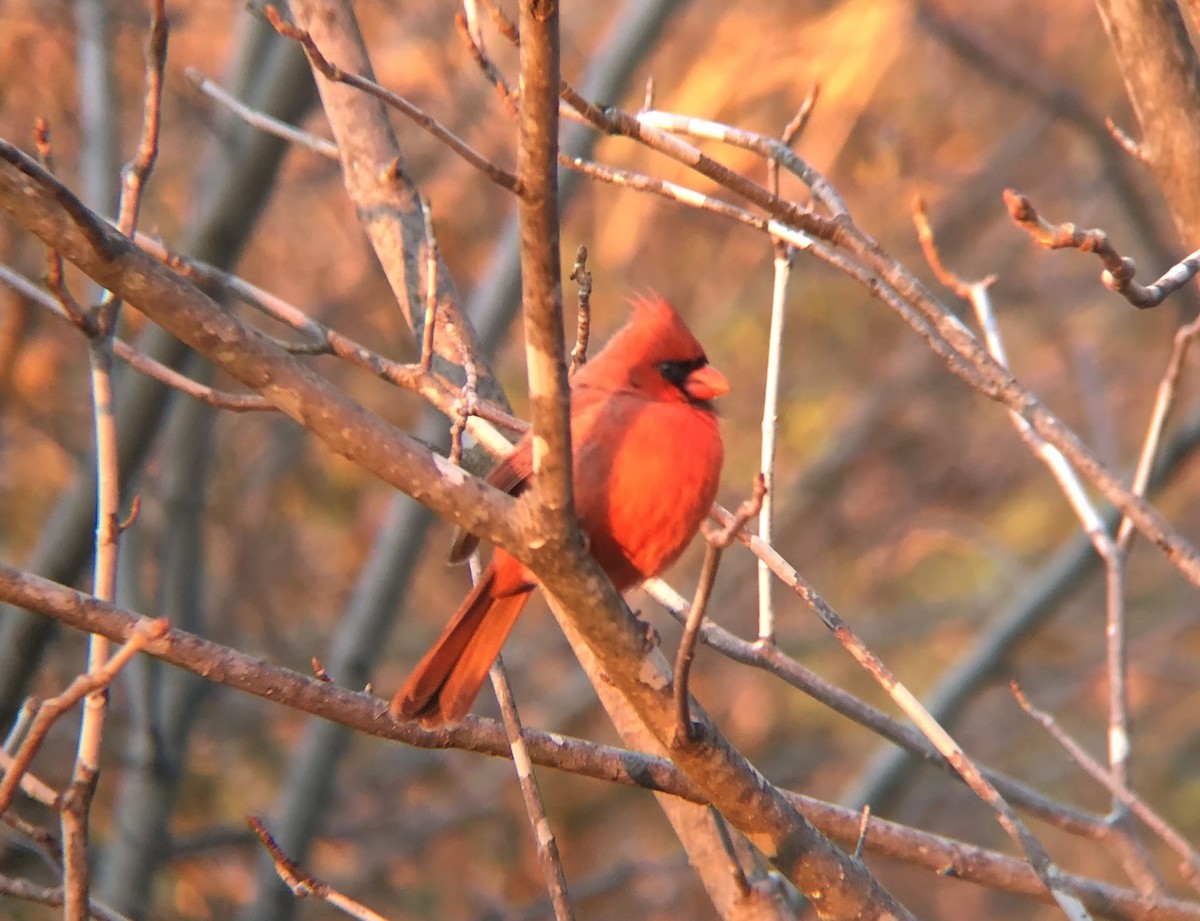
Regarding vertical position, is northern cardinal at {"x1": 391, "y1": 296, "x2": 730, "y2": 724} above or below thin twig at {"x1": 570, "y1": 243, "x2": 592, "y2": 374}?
below

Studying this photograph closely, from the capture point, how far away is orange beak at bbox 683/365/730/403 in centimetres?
324

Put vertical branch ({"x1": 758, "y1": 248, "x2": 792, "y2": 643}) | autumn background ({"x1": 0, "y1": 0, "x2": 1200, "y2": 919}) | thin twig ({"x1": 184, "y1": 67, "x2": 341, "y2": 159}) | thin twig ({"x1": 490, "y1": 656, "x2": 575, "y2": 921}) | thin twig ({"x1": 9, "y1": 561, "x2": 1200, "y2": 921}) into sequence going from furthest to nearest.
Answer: autumn background ({"x1": 0, "y1": 0, "x2": 1200, "y2": 919}), thin twig ({"x1": 184, "y1": 67, "x2": 341, "y2": 159}), vertical branch ({"x1": 758, "y1": 248, "x2": 792, "y2": 643}), thin twig ({"x1": 490, "y1": 656, "x2": 575, "y2": 921}), thin twig ({"x1": 9, "y1": 561, "x2": 1200, "y2": 921})

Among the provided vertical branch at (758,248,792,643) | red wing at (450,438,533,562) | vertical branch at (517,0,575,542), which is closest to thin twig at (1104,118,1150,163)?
vertical branch at (758,248,792,643)

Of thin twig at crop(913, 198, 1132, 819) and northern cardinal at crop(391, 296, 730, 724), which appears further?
thin twig at crop(913, 198, 1132, 819)

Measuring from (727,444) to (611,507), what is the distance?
5.59 metres

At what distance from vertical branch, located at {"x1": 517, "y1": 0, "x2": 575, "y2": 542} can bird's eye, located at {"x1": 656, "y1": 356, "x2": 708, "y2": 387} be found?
1.29 meters

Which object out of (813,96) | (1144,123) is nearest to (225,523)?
(813,96)

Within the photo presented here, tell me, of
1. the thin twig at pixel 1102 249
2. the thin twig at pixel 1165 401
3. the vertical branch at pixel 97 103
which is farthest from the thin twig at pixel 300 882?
the vertical branch at pixel 97 103

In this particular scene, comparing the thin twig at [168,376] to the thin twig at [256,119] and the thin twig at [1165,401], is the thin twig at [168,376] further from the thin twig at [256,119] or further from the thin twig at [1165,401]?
the thin twig at [1165,401]

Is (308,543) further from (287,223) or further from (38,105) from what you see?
(38,105)

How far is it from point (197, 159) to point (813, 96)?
426 centimetres

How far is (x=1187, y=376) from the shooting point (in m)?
9.20

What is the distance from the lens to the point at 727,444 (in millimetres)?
8383

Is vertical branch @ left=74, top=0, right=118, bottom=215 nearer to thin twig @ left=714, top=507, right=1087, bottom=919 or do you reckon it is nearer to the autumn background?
the autumn background
